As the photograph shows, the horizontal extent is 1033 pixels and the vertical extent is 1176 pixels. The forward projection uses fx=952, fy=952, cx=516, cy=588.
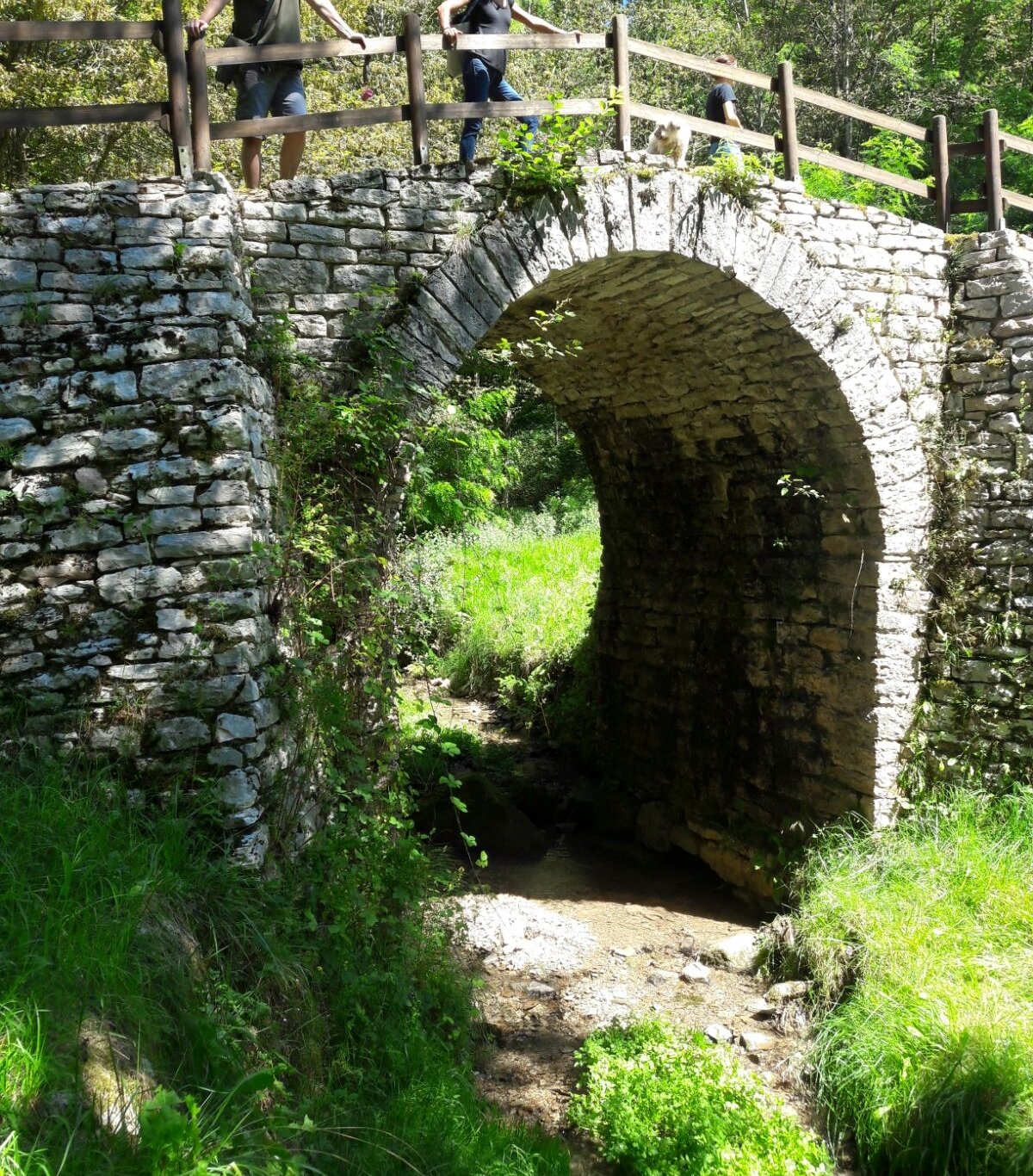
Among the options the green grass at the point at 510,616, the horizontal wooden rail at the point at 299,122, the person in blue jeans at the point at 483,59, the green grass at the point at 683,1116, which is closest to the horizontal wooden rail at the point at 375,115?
the horizontal wooden rail at the point at 299,122

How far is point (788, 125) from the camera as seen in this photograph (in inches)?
229

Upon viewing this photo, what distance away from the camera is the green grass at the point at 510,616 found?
10.0m

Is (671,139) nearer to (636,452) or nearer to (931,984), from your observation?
(636,452)

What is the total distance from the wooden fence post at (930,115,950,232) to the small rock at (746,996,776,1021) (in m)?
5.11

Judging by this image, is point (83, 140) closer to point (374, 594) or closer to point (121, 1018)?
point (374, 594)

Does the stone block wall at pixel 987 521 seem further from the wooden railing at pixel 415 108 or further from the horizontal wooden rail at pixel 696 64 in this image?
the horizontal wooden rail at pixel 696 64

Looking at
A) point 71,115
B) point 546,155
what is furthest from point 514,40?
point 71,115

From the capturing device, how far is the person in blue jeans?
5.02 meters

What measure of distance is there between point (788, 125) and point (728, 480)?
2382 millimetres

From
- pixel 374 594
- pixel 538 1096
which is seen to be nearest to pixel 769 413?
pixel 374 594

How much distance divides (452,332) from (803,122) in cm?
1816

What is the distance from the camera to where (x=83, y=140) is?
11.2 meters

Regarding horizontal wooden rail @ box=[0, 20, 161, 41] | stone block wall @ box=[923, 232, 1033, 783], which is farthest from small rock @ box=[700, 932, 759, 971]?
horizontal wooden rail @ box=[0, 20, 161, 41]

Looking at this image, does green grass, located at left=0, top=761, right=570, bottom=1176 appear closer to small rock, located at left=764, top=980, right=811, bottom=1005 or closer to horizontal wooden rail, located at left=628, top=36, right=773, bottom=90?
small rock, located at left=764, top=980, right=811, bottom=1005
